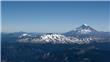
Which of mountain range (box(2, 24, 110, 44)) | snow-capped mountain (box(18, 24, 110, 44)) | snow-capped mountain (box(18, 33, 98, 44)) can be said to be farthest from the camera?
snow-capped mountain (box(18, 33, 98, 44))

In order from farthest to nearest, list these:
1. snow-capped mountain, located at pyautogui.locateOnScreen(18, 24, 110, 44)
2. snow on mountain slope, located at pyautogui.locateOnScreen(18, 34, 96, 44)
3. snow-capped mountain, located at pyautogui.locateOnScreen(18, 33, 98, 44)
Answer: snow on mountain slope, located at pyautogui.locateOnScreen(18, 34, 96, 44) < snow-capped mountain, located at pyautogui.locateOnScreen(18, 33, 98, 44) < snow-capped mountain, located at pyautogui.locateOnScreen(18, 24, 110, 44)

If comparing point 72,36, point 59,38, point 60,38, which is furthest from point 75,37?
point 59,38

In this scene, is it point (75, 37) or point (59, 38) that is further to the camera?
point (75, 37)

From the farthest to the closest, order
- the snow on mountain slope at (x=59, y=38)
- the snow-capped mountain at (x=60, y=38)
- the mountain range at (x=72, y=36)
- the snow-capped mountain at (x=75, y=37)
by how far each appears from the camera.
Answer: the snow on mountain slope at (x=59, y=38), the snow-capped mountain at (x=60, y=38), the snow-capped mountain at (x=75, y=37), the mountain range at (x=72, y=36)

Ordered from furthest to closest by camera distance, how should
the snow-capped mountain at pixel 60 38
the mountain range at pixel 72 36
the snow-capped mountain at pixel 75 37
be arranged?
the snow-capped mountain at pixel 60 38, the snow-capped mountain at pixel 75 37, the mountain range at pixel 72 36

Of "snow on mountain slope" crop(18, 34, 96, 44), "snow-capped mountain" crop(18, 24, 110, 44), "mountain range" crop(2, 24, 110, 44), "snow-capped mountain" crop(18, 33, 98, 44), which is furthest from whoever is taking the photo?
"snow on mountain slope" crop(18, 34, 96, 44)

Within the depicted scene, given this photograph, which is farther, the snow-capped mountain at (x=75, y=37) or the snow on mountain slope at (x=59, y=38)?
the snow on mountain slope at (x=59, y=38)

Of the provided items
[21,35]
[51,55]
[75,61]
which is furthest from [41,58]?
[75,61]

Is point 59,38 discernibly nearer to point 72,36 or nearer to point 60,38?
point 60,38

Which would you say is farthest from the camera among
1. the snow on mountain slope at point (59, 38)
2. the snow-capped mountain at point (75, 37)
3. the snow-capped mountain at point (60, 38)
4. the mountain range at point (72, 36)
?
the snow on mountain slope at point (59, 38)

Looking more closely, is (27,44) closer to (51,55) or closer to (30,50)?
(30,50)

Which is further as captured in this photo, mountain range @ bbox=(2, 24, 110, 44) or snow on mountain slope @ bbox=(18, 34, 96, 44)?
snow on mountain slope @ bbox=(18, 34, 96, 44)
